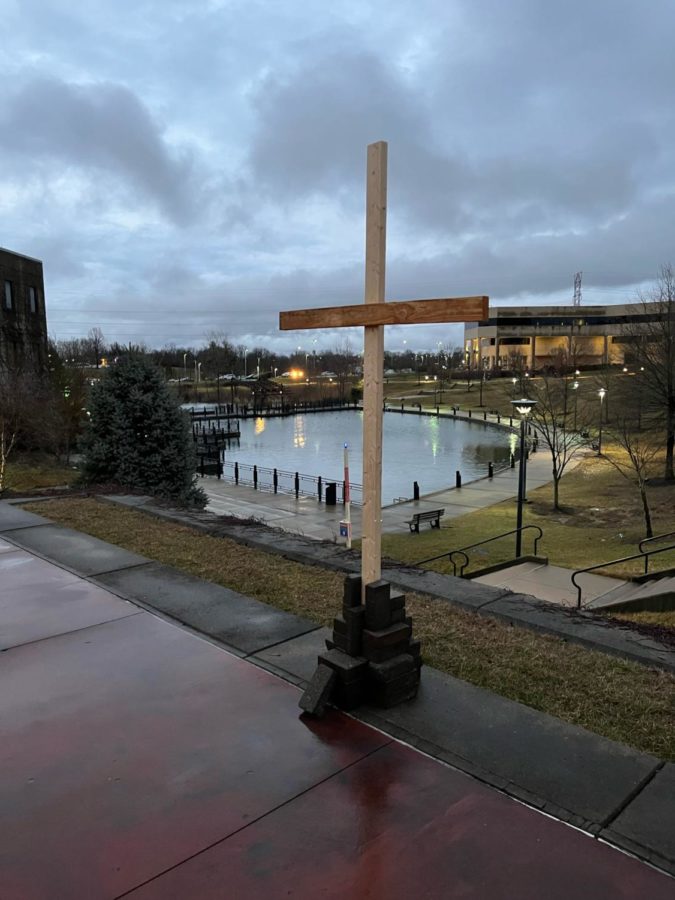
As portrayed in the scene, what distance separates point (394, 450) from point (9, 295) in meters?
25.3

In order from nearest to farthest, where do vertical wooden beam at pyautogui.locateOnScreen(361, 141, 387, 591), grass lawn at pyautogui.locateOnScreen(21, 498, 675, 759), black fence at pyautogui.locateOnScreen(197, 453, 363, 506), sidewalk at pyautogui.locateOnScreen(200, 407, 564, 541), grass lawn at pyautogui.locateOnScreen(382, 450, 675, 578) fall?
1. grass lawn at pyautogui.locateOnScreen(21, 498, 675, 759)
2. vertical wooden beam at pyautogui.locateOnScreen(361, 141, 387, 591)
3. grass lawn at pyautogui.locateOnScreen(382, 450, 675, 578)
4. sidewalk at pyautogui.locateOnScreen(200, 407, 564, 541)
5. black fence at pyautogui.locateOnScreen(197, 453, 363, 506)

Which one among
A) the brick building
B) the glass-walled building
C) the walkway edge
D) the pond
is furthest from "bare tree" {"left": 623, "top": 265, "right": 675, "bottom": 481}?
the glass-walled building

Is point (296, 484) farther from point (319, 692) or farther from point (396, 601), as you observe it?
point (319, 692)

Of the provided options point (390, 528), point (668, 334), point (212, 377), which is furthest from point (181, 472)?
point (212, 377)

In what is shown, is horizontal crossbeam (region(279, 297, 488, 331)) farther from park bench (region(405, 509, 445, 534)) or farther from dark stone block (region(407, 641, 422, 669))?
park bench (region(405, 509, 445, 534))

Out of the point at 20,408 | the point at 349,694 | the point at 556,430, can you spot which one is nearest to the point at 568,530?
the point at 556,430

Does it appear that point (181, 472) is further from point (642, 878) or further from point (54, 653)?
Answer: point (642, 878)

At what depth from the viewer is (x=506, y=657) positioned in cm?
470

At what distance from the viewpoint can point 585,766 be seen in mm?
3309

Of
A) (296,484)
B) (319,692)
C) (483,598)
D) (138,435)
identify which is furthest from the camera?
(296,484)

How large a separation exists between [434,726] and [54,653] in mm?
3028

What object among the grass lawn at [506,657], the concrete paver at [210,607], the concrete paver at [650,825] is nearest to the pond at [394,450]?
the grass lawn at [506,657]

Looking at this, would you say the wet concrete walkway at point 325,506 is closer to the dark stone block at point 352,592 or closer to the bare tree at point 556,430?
the bare tree at point 556,430

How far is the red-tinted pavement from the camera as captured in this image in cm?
258
